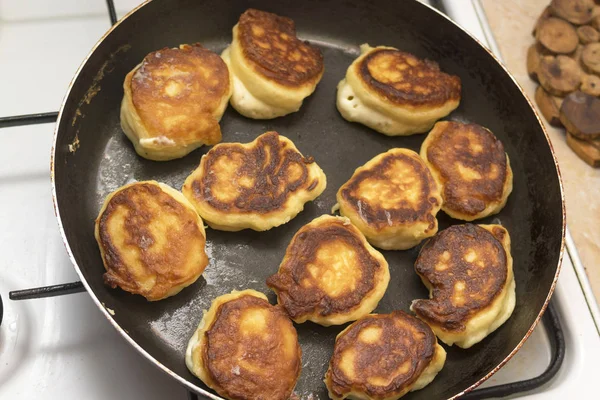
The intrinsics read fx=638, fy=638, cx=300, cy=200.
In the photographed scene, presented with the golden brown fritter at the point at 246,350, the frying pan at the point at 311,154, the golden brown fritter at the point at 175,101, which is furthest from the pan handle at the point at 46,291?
the golden brown fritter at the point at 175,101

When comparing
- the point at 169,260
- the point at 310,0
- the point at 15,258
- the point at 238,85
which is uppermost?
the point at 310,0

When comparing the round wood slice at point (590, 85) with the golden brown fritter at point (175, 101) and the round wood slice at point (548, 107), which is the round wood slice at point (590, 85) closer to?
the round wood slice at point (548, 107)

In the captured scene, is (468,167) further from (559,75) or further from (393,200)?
(559,75)

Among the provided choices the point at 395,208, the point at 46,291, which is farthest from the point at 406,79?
the point at 46,291

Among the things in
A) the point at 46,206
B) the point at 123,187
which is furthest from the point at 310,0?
the point at 46,206

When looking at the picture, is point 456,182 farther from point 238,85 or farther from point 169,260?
point 169,260
